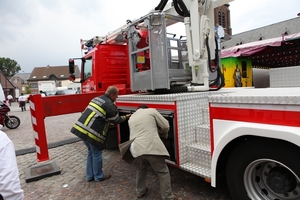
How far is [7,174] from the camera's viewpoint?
4.81 feet

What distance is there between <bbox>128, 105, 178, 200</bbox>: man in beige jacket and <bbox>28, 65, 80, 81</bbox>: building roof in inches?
2853

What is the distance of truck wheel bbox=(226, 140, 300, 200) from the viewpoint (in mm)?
2035

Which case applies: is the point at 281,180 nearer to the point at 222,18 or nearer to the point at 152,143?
the point at 152,143

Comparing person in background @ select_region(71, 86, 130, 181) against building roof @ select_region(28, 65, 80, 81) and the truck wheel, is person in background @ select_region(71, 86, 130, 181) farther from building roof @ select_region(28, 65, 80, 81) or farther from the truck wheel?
building roof @ select_region(28, 65, 80, 81)

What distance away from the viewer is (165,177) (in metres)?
2.86

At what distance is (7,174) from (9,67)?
96.8 metres

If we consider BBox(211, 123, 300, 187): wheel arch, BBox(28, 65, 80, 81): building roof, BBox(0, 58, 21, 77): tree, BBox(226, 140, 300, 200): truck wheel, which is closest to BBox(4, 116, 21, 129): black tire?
BBox(211, 123, 300, 187): wheel arch

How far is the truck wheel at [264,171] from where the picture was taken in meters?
2.04

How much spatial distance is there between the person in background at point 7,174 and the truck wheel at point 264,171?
207 centimetres

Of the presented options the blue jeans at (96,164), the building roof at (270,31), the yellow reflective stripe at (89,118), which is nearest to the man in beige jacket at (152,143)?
the yellow reflective stripe at (89,118)

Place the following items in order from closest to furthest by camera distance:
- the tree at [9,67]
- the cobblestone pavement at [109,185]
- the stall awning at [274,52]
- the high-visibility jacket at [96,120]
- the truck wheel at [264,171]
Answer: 1. the truck wheel at [264,171]
2. the cobblestone pavement at [109,185]
3. the high-visibility jacket at [96,120]
4. the stall awning at [274,52]
5. the tree at [9,67]

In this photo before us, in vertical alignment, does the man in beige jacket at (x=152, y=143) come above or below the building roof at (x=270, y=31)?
below

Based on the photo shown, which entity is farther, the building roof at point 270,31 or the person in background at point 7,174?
the building roof at point 270,31

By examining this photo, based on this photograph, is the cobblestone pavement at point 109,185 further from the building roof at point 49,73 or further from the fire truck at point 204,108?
the building roof at point 49,73
